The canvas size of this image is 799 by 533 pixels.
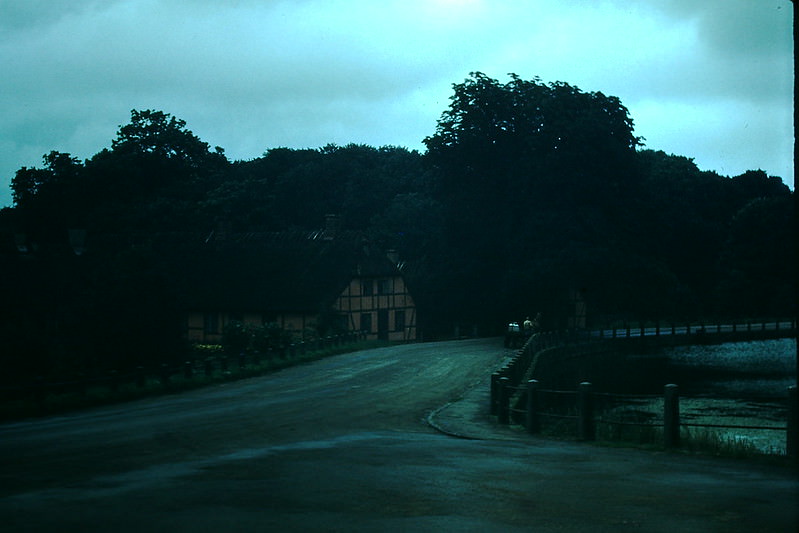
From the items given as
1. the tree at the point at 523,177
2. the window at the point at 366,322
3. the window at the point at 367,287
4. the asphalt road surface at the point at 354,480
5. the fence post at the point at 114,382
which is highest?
the tree at the point at 523,177

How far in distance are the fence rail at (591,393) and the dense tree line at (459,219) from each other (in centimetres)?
302

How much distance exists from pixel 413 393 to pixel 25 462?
16.3 metres

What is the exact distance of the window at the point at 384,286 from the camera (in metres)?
69.8

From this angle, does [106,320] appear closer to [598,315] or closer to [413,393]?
[413,393]

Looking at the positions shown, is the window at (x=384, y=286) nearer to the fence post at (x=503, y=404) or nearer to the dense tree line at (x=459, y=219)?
the dense tree line at (x=459, y=219)

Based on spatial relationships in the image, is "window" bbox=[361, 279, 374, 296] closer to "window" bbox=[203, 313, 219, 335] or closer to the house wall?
the house wall

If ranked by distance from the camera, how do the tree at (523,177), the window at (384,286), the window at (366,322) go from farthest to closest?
the window at (384,286) → the window at (366,322) → the tree at (523,177)

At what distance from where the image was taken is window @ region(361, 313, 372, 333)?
68125 millimetres

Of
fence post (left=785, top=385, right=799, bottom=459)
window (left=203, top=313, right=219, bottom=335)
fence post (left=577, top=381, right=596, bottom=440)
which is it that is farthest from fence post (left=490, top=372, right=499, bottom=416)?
window (left=203, top=313, right=219, bottom=335)

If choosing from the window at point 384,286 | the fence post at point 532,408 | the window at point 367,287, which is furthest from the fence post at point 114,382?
the window at point 384,286

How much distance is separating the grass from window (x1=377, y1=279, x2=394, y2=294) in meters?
24.5

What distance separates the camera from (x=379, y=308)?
69625 millimetres

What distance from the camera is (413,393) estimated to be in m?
30.8

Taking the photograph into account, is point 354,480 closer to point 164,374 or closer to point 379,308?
point 164,374
